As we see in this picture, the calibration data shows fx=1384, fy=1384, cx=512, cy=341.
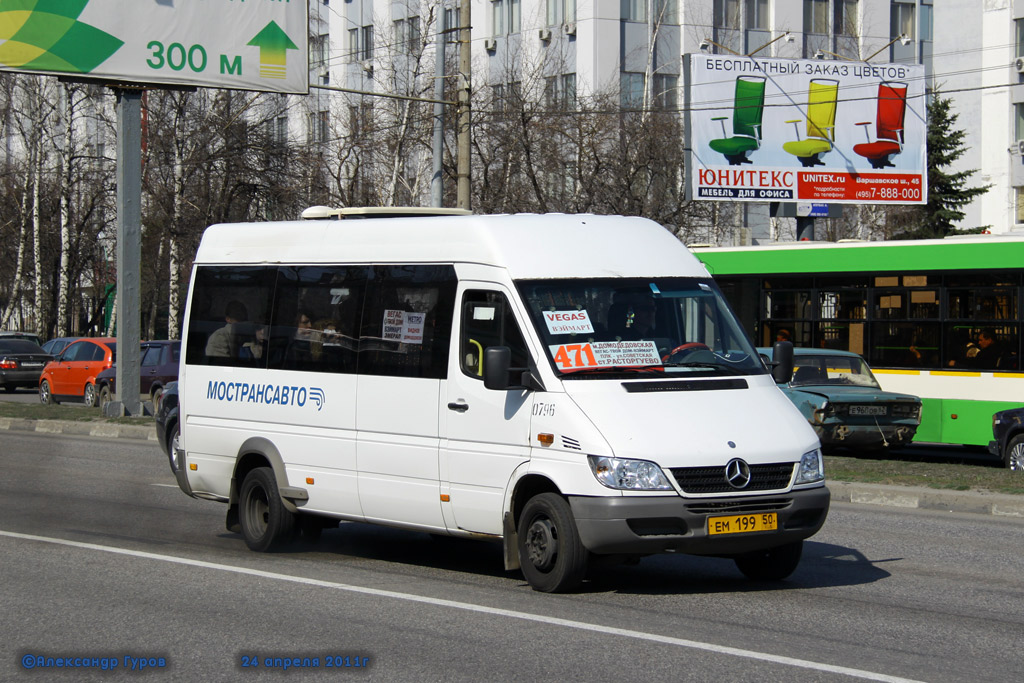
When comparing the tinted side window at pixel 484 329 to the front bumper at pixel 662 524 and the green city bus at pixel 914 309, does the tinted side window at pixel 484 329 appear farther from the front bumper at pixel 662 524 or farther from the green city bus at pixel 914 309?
the green city bus at pixel 914 309

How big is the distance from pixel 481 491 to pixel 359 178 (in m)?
34.9

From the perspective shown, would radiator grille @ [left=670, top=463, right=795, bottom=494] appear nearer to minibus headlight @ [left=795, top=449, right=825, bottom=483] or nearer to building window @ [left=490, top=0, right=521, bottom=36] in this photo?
minibus headlight @ [left=795, top=449, right=825, bottom=483]

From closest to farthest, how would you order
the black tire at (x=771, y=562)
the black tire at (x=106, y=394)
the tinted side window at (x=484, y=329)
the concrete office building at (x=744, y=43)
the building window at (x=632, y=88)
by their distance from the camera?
1. the tinted side window at (x=484, y=329)
2. the black tire at (x=771, y=562)
3. the black tire at (x=106, y=394)
4. the building window at (x=632, y=88)
5. the concrete office building at (x=744, y=43)

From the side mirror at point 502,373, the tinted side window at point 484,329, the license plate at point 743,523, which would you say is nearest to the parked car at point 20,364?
the tinted side window at point 484,329

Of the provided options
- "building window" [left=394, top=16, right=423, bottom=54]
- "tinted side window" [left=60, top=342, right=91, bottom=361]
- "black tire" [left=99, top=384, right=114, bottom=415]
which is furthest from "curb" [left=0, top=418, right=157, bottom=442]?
"building window" [left=394, top=16, right=423, bottom=54]

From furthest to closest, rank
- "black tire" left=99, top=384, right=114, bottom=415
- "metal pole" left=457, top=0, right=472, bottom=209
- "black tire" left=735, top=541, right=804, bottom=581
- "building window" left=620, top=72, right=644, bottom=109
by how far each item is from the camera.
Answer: "building window" left=620, top=72, right=644, bottom=109 → "black tire" left=99, top=384, right=114, bottom=415 → "metal pole" left=457, top=0, right=472, bottom=209 → "black tire" left=735, top=541, right=804, bottom=581

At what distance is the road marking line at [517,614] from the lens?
21.4 ft

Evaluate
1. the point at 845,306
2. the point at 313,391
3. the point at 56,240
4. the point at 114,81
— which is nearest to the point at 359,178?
the point at 56,240

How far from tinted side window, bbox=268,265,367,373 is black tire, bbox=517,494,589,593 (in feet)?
6.73

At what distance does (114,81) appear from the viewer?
80.4ft

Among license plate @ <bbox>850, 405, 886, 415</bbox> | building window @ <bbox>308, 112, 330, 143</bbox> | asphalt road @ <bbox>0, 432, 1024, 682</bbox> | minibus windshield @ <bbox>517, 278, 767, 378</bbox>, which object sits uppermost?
building window @ <bbox>308, 112, 330, 143</bbox>

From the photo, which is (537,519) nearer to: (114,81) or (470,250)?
(470,250)

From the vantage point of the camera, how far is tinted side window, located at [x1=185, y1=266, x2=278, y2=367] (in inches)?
430

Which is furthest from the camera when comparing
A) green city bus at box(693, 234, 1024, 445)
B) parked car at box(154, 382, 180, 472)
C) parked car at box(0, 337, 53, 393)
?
parked car at box(0, 337, 53, 393)
